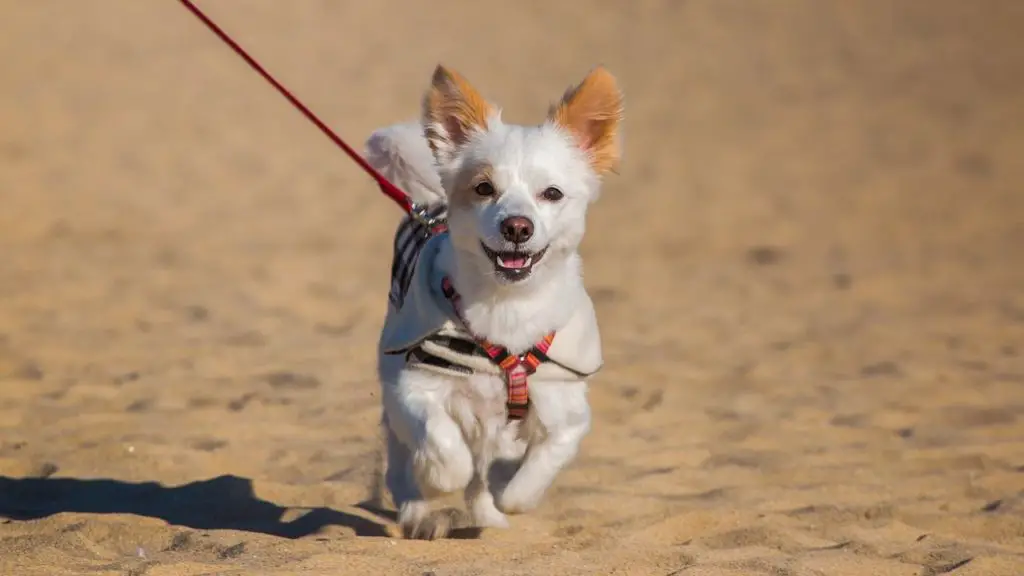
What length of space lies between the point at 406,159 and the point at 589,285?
5358 millimetres

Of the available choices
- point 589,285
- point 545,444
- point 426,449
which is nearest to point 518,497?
point 545,444

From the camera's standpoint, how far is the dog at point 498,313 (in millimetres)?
3912

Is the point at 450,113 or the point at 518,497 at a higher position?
the point at 450,113

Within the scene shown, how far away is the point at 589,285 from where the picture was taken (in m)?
10.0

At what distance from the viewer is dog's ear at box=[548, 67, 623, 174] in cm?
401

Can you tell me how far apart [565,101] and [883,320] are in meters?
5.15

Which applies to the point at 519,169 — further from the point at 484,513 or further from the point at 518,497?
the point at 484,513

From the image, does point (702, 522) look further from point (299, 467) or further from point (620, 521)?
point (299, 467)

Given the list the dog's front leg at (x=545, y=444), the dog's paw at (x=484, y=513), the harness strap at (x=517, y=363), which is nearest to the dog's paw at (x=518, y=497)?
the dog's front leg at (x=545, y=444)

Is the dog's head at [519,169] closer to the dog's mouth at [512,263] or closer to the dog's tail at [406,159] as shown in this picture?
the dog's mouth at [512,263]

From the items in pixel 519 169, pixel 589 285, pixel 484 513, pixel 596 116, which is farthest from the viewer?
pixel 589 285

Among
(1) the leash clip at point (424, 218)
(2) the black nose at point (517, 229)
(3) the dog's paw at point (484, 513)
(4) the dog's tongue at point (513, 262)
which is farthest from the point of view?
(1) the leash clip at point (424, 218)

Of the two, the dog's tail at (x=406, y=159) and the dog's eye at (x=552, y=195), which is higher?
the dog's tail at (x=406, y=159)

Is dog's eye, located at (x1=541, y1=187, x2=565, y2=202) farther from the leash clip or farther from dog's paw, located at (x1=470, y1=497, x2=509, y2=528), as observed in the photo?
dog's paw, located at (x1=470, y1=497, x2=509, y2=528)
